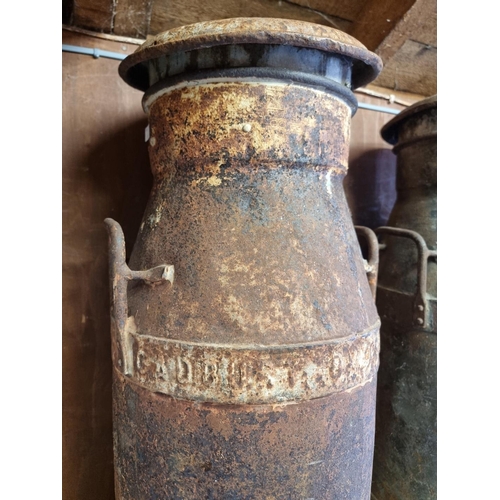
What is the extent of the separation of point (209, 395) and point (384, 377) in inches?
30.8

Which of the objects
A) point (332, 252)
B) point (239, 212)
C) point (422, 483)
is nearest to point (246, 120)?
point (239, 212)

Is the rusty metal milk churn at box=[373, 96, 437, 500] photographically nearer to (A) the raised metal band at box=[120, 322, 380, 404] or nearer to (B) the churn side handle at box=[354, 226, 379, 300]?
(B) the churn side handle at box=[354, 226, 379, 300]

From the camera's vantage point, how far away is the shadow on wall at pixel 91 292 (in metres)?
1.30

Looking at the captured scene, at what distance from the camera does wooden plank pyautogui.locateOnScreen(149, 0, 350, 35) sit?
126cm

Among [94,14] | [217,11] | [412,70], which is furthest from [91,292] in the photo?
[412,70]

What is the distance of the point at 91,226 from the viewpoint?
132 cm

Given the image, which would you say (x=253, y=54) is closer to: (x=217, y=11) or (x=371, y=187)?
(x=217, y=11)

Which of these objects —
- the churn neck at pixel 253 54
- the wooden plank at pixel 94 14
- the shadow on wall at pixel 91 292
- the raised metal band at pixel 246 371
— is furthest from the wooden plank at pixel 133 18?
the raised metal band at pixel 246 371

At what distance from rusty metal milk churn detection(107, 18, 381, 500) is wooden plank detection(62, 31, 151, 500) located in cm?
41

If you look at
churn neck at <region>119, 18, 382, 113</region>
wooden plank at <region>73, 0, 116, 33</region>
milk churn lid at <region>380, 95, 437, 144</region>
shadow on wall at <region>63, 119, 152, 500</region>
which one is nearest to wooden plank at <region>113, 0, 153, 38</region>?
wooden plank at <region>73, 0, 116, 33</region>

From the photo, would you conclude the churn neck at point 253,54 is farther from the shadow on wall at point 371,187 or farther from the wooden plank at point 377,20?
the shadow on wall at point 371,187

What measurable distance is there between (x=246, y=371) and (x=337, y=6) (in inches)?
45.0

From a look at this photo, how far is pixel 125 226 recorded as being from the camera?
1352 millimetres

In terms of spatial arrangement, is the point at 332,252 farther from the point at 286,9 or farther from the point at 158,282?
the point at 286,9
